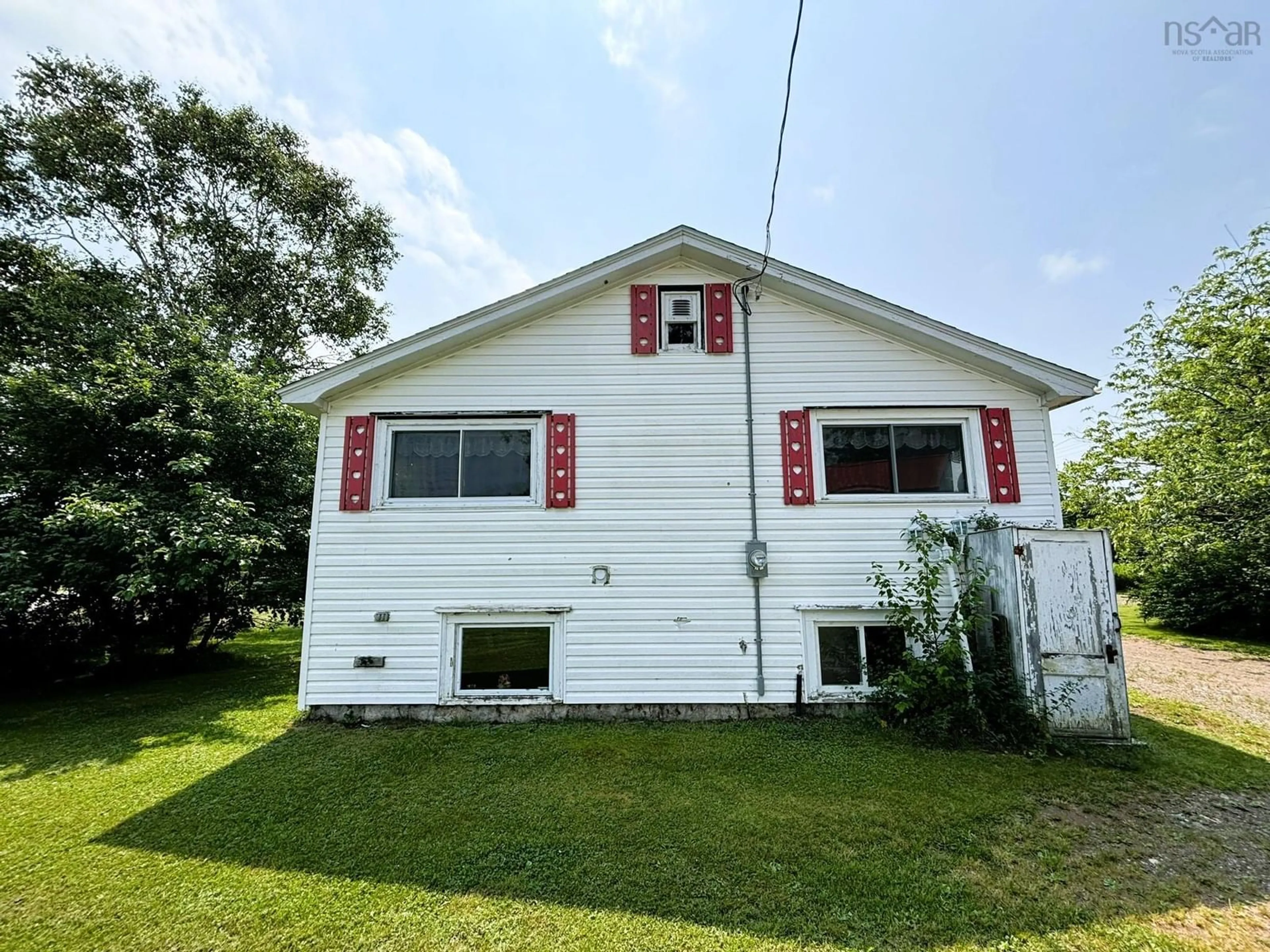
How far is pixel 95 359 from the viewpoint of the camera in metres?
7.97

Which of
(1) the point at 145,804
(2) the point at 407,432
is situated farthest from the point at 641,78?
(1) the point at 145,804

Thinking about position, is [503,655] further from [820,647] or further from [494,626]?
[820,647]

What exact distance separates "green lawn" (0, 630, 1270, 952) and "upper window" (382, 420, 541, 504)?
103 inches

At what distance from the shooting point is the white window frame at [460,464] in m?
6.03

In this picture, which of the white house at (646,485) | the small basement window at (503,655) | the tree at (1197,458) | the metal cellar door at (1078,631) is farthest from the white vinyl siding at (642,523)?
the tree at (1197,458)

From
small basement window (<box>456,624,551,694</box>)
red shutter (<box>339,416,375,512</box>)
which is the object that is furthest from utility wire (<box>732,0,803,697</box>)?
red shutter (<box>339,416,375,512</box>)

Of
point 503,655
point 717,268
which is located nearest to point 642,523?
point 503,655

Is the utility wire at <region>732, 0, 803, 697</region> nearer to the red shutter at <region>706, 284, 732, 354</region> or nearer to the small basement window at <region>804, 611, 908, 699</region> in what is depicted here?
the red shutter at <region>706, 284, 732, 354</region>

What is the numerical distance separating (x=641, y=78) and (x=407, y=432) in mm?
4905

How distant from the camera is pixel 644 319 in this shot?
645cm

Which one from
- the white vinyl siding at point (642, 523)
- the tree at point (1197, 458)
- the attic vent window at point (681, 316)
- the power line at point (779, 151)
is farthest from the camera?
the tree at point (1197, 458)

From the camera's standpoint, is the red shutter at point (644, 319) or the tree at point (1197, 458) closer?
the red shutter at point (644, 319)

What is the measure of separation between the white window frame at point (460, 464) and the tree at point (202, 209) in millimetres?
6099

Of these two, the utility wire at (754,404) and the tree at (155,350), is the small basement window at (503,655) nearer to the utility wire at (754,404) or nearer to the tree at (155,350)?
the utility wire at (754,404)
